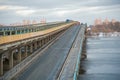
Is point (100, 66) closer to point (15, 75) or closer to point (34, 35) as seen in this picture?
point (34, 35)

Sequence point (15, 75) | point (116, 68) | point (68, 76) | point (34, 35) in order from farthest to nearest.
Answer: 1. point (34, 35)
2. point (116, 68)
3. point (15, 75)
4. point (68, 76)

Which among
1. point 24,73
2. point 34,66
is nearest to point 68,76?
point 24,73

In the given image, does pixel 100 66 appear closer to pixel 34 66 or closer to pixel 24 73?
pixel 34 66

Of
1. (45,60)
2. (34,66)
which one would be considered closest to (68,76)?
(34,66)

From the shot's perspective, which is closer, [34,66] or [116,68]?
[34,66]

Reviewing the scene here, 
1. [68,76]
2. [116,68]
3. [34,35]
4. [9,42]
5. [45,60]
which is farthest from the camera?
[34,35]

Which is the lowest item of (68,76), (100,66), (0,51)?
(100,66)

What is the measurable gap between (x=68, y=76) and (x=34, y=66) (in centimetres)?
905

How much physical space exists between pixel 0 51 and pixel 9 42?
3.79m

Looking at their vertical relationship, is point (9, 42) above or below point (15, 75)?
above

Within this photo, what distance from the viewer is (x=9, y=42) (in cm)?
3662

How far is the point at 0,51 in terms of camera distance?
3303 cm

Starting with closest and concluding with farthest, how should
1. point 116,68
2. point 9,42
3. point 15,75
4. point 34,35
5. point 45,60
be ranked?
1. point 15,75
2. point 9,42
3. point 45,60
4. point 116,68
5. point 34,35

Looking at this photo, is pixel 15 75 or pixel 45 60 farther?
pixel 45 60
